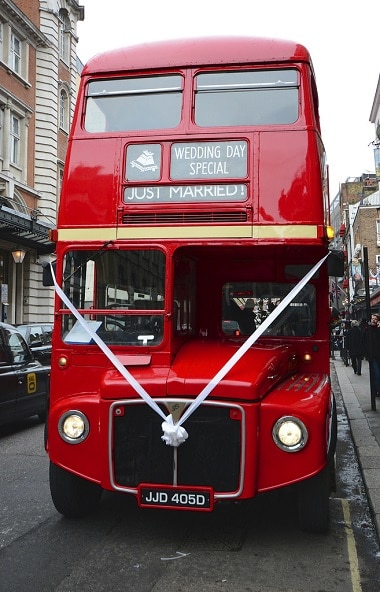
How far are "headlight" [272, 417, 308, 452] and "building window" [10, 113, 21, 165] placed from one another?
25580 millimetres

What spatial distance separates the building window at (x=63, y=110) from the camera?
32822 mm

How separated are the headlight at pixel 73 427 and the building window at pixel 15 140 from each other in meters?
24.8

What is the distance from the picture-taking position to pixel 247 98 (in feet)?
18.6

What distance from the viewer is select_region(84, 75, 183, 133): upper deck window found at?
5.72 metres

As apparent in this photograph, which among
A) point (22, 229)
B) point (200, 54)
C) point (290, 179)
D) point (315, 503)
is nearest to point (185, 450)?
point (315, 503)

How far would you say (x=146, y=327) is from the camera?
17.3ft

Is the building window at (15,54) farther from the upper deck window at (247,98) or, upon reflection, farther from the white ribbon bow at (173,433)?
the white ribbon bow at (173,433)

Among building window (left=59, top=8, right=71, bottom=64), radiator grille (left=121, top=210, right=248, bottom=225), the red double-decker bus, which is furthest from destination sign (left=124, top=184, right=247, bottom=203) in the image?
building window (left=59, top=8, right=71, bottom=64)

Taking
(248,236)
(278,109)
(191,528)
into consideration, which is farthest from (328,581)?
(278,109)

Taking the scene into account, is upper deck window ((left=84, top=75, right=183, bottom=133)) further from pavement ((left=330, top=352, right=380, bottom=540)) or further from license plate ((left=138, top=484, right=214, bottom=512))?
pavement ((left=330, top=352, right=380, bottom=540))

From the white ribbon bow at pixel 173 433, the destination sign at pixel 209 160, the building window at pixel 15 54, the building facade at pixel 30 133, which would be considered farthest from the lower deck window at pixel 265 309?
the building window at pixel 15 54

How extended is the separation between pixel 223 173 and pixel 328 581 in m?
3.38

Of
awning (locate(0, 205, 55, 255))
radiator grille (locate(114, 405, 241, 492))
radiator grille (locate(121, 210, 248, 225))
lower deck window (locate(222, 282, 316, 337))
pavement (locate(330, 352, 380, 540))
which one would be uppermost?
awning (locate(0, 205, 55, 255))

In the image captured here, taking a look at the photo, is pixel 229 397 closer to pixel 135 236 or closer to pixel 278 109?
pixel 135 236
